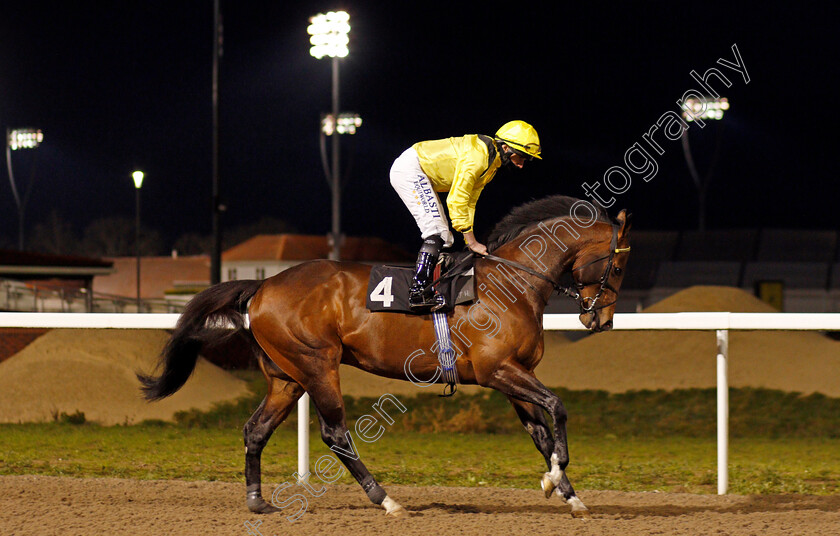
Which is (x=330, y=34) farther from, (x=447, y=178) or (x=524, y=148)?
(x=524, y=148)

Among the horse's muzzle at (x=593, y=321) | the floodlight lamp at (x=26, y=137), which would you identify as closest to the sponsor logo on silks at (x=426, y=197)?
the horse's muzzle at (x=593, y=321)

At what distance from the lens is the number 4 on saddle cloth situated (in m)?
4.46

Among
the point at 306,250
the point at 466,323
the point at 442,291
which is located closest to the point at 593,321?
the point at 466,323

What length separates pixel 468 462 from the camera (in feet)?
20.9

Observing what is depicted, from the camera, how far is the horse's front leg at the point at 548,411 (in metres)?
4.21

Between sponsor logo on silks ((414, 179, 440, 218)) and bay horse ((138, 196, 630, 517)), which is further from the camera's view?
sponsor logo on silks ((414, 179, 440, 218))

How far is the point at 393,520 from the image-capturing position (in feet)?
14.1

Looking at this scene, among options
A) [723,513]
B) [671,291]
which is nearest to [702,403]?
[723,513]

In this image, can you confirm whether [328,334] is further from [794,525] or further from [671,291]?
[671,291]

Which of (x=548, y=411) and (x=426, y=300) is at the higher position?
(x=426, y=300)

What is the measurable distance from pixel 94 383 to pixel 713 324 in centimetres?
619

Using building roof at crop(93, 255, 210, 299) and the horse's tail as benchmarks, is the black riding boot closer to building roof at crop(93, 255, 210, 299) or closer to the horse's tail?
the horse's tail

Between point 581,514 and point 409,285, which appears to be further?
point 409,285

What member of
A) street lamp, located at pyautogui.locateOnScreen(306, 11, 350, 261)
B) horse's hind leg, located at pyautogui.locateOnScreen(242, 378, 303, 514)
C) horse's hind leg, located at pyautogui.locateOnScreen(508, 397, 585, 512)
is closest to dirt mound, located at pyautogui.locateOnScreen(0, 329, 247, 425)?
horse's hind leg, located at pyautogui.locateOnScreen(242, 378, 303, 514)
